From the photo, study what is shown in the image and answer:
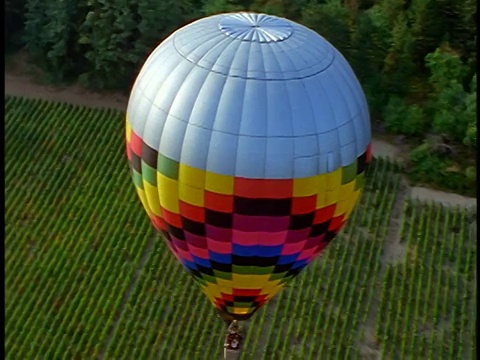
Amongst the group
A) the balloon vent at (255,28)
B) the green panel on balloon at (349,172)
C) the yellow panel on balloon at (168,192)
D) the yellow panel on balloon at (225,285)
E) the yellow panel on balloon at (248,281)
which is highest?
the balloon vent at (255,28)

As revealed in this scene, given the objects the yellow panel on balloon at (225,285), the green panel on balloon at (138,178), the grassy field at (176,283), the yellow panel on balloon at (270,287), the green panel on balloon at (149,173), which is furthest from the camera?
the grassy field at (176,283)

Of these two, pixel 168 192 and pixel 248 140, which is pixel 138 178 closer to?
pixel 168 192

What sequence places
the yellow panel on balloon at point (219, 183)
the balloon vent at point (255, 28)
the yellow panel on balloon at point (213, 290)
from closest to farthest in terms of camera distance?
the yellow panel on balloon at point (219, 183) < the balloon vent at point (255, 28) < the yellow panel on balloon at point (213, 290)

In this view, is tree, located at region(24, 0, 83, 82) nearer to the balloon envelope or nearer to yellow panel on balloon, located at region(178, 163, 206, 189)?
the balloon envelope

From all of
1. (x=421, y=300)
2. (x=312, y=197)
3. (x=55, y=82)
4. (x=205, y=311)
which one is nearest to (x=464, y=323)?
(x=421, y=300)

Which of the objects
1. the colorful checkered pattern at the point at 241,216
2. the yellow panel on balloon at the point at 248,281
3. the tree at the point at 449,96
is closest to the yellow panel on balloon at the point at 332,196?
the colorful checkered pattern at the point at 241,216

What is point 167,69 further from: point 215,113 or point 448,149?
point 448,149

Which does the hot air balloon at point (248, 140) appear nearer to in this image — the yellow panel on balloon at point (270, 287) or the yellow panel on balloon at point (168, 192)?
the yellow panel on balloon at point (168, 192)

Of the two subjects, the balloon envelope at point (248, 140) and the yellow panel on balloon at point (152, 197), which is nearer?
the balloon envelope at point (248, 140)
